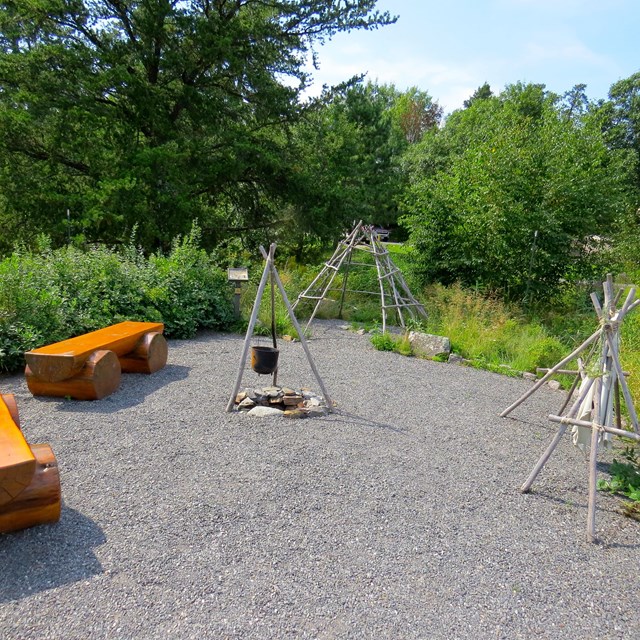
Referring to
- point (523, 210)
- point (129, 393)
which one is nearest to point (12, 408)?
point (129, 393)

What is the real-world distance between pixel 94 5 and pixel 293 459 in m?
11.6

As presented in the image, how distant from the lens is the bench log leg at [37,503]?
2.38 metres

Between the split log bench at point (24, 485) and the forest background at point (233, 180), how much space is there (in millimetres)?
4413

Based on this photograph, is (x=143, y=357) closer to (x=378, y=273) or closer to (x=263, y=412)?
(x=263, y=412)

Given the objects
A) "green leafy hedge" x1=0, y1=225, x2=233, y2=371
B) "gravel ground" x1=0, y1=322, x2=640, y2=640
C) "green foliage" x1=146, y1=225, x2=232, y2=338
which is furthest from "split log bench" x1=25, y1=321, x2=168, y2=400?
"green foliage" x1=146, y1=225, x2=232, y2=338

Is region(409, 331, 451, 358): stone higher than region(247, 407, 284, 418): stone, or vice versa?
region(409, 331, 451, 358): stone

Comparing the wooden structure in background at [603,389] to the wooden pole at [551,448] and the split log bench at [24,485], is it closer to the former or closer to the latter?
the wooden pole at [551,448]

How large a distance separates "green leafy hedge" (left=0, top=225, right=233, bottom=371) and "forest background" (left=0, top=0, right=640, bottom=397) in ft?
0.16

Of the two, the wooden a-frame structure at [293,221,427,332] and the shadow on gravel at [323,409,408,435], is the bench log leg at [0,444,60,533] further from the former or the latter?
the wooden a-frame structure at [293,221,427,332]

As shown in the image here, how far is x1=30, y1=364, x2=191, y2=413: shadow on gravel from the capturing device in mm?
4207

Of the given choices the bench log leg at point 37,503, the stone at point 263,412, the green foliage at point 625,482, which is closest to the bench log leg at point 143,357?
the stone at point 263,412

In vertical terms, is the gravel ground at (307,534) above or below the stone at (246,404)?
below

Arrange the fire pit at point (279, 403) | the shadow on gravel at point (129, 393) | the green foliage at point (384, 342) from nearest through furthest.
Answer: the shadow on gravel at point (129, 393) < the fire pit at point (279, 403) < the green foliage at point (384, 342)

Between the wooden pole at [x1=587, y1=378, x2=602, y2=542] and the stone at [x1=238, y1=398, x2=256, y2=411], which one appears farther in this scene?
the stone at [x1=238, y1=398, x2=256, y2=411]
